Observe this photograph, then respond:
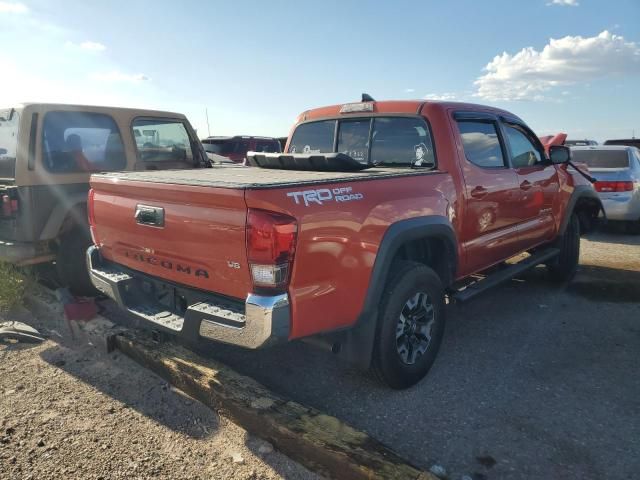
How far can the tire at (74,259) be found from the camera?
4.77 metres

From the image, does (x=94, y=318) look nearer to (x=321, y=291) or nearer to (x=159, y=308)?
(x=159, y=308)

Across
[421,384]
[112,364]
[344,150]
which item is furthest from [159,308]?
[344,150]

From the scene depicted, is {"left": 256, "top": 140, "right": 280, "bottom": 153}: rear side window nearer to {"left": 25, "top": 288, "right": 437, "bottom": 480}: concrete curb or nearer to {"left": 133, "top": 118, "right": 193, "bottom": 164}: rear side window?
{"left": 133, "top": 118, "right": 193, "bottom": 164}: rear side window

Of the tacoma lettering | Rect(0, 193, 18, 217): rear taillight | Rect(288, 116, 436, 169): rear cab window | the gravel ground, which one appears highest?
Rect(288, 116, 436, 169): rear cab window

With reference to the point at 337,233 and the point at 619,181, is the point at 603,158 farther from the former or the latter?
the point at 337,233

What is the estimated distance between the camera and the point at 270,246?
238 cm

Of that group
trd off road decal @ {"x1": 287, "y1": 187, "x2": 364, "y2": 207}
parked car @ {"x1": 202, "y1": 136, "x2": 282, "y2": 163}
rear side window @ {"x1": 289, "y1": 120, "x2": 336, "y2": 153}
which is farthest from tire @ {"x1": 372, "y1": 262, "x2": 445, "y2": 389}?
parked car @ {"x1": 202, "y1": 136, "x2": 282, "y2": 163}

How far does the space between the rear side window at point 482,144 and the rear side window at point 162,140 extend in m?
3.61

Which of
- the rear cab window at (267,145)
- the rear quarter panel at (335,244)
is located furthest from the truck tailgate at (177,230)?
the rear cab window at (267,145)

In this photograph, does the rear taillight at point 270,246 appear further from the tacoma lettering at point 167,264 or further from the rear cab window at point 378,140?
the rear cab window at point 378,140

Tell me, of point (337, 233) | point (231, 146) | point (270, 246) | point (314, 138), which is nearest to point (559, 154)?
point (314, 138)

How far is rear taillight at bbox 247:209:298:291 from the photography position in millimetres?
2373

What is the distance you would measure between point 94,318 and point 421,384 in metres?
2.80

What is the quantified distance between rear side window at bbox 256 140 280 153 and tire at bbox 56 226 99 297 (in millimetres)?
8997
